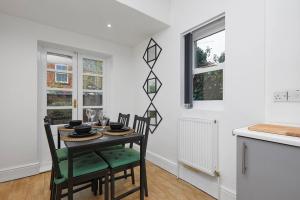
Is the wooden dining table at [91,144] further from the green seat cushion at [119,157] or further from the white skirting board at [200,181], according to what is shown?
the white skirting board at [200,181]

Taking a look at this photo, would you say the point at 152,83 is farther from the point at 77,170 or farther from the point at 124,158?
the point at 77,170

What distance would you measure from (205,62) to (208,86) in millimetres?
359

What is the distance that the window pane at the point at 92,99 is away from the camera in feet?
10.8

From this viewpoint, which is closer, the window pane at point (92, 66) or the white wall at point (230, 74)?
the white wall at point (230, 74)

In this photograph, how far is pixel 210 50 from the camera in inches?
87.3

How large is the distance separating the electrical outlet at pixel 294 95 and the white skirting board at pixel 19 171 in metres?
3.42

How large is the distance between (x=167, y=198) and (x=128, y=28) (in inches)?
106

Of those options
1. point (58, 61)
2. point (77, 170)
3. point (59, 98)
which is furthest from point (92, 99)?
point (77, 170)

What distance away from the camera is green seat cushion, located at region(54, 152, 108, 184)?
4.70 ft

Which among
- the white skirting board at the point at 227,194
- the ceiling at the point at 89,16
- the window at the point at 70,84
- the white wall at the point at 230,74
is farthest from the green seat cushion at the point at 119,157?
the ceiling at the point at 89,16

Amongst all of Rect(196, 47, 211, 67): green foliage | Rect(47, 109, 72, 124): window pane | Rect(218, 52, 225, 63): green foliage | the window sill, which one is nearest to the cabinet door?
the window sill

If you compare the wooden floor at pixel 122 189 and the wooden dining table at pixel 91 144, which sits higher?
the wooden dining table at pixel 91 144

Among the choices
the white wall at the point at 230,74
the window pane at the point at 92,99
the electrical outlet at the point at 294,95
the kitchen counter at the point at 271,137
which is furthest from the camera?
the window pane at the point at 92,99

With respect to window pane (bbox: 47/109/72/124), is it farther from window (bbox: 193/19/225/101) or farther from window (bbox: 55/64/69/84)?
window (bbox: 193/19/225/101)
